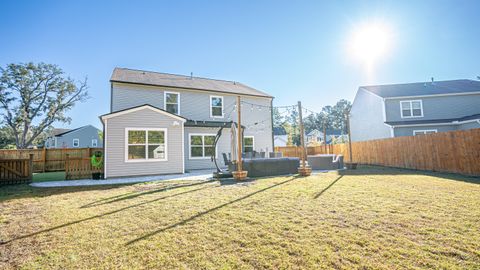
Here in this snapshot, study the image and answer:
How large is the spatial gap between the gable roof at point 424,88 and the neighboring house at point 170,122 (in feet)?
36.1

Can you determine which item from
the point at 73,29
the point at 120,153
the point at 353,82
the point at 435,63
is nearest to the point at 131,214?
the point at 120,153

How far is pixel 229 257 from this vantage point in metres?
2.41

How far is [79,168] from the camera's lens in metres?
10.1

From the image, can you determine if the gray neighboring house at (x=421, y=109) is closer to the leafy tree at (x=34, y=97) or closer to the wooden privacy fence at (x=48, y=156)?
the wooden privacy fence at (x=48, y=156)

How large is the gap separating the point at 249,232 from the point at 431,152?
40.1 ft

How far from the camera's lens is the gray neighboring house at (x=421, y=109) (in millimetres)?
16781

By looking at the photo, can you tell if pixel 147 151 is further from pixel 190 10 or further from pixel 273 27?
pixel 273 27

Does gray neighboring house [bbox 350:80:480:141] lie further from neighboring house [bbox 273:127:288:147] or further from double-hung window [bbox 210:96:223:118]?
neighboring house [bbox 273:127:288:147]

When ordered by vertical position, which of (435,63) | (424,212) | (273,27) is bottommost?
(424,212)

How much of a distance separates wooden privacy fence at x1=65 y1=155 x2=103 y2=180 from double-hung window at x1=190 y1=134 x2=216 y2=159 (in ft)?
16.2

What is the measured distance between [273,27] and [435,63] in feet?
41.9

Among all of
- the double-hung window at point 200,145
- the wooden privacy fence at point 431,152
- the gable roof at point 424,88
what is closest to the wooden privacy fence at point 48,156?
the double-hung window at point 200,145

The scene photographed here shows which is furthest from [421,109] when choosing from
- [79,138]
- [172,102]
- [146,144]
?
[79,138]

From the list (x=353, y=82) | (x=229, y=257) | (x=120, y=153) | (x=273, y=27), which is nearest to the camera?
(x=229, y=257)
